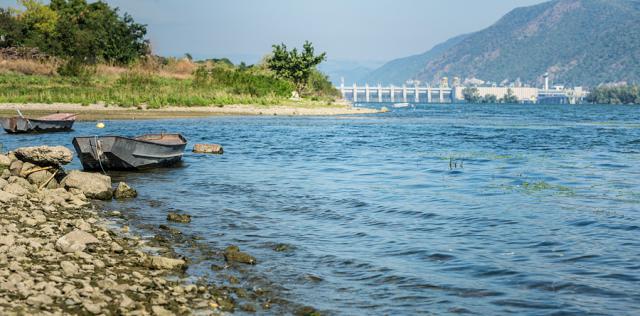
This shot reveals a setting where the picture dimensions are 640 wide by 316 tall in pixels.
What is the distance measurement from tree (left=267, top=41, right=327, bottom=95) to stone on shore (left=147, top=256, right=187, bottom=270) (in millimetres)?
90904

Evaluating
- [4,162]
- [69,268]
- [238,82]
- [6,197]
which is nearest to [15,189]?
[6,197]

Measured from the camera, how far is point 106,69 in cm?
8350

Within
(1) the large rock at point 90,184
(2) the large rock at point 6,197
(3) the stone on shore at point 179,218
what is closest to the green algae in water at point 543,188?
(3) the stone on shore at point 179,218

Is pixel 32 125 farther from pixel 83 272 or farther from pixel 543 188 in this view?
pixel 83 272

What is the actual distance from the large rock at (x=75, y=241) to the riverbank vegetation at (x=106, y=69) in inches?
2164

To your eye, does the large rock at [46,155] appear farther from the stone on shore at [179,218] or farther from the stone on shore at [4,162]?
the stone on shore at [179,218]

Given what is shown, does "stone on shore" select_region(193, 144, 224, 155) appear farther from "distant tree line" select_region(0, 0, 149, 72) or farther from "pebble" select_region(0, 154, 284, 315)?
"distant tree line" select_region(0, 0, 149, 72)

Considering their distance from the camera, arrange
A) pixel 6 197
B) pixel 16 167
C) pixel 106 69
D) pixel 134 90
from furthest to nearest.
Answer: pixel 106 69
pixel 134 90
pixel 16 167
pixel 6 197

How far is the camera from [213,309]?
8805 mm

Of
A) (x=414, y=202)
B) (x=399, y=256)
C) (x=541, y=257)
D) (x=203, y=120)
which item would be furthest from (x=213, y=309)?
(x=203, y=120)

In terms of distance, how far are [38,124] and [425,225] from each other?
32665 mm

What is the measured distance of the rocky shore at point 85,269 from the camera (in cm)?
831

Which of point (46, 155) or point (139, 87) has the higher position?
point (139, 87)

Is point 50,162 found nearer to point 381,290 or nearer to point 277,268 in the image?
point 277,268
